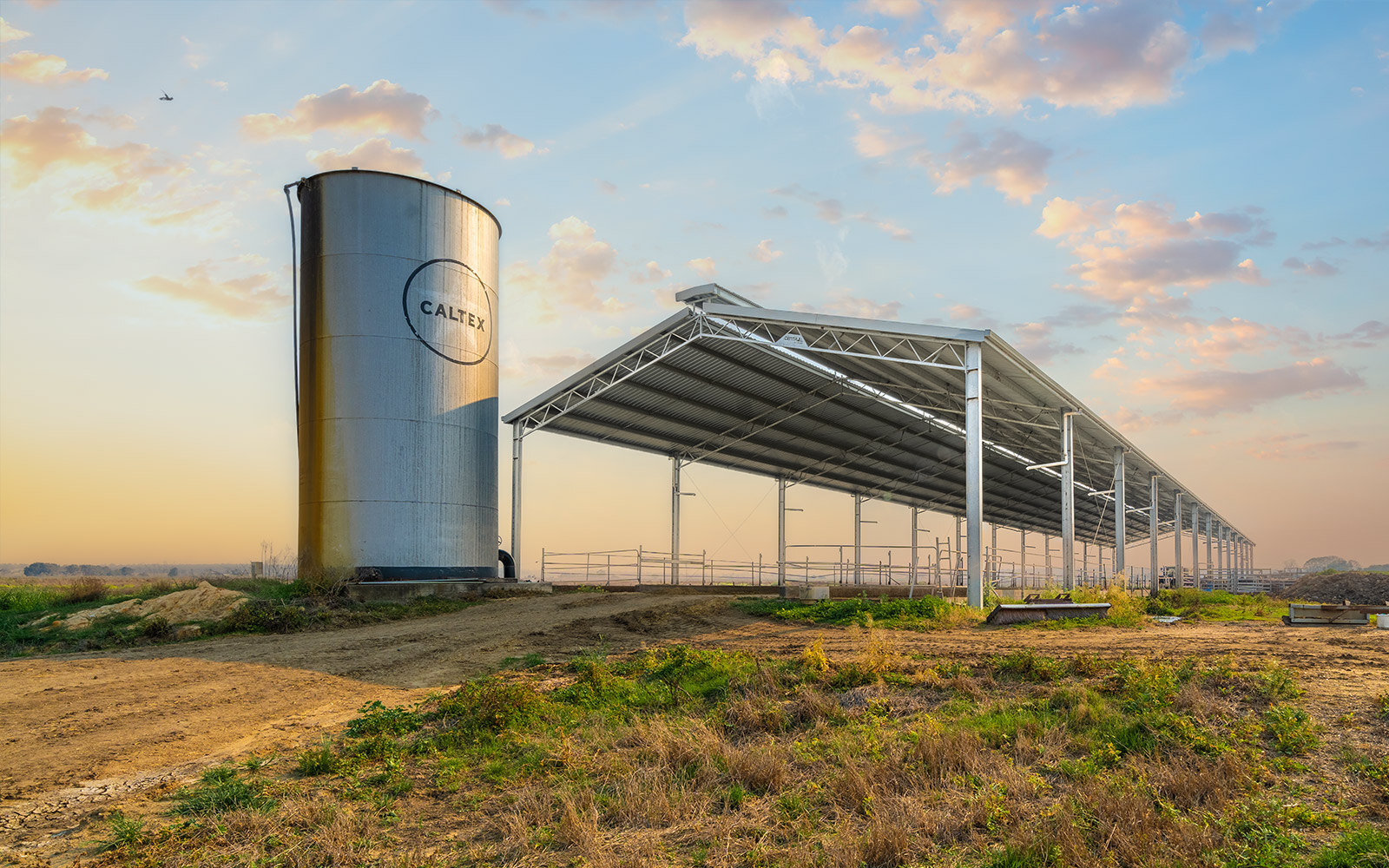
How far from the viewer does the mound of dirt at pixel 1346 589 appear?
37.2 m

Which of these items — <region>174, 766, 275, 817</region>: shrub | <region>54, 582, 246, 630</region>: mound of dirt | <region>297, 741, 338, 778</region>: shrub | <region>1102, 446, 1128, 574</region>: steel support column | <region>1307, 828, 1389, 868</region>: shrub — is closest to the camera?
<region>1307, 828, 1389, 868</region>: shrub

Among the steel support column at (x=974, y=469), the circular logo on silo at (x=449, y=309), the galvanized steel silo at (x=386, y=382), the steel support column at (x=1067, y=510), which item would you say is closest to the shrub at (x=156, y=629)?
the galvanized steel silo at (x=386, y=382)

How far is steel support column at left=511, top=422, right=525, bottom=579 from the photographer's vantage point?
Answer: 29.8m

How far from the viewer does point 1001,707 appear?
33.5 feet

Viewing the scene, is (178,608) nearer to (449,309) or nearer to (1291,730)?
(449,309)

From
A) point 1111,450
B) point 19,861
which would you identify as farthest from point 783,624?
point 1111,450

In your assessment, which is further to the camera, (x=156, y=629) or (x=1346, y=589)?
(x=1346, y=589)

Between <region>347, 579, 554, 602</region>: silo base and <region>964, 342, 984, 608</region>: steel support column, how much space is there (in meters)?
14.0

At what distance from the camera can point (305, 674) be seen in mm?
13258

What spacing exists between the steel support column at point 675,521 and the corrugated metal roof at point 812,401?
74 centimetres

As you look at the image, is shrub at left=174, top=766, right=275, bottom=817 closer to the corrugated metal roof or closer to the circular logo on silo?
the circular logo on silo

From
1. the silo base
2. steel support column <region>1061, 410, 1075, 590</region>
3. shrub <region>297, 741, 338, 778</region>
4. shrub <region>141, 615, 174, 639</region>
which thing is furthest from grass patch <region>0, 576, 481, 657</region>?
steel support column <region>1061, 410, 1075, 590</region>

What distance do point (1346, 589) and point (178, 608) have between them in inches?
1889

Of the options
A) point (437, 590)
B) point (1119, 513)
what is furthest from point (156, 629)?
point (1119, 513)
